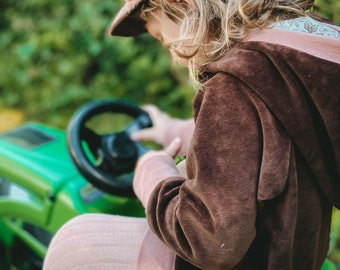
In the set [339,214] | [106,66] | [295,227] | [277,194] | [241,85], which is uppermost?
[241,85]

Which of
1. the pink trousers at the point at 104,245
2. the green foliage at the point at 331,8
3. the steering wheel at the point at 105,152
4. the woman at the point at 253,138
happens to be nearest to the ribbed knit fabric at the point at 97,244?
the pink trousers at the point at 104,245

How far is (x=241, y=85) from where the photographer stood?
1071mm

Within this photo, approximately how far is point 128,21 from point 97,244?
0.55 metres

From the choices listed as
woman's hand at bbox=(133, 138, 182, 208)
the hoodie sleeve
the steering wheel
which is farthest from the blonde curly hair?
the steering wheel

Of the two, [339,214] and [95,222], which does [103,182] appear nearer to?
[95,222]

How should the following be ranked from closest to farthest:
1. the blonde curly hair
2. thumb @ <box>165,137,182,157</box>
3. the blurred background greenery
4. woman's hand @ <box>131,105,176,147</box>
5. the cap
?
the blonde curly hair < the cap < thumb @ <box>165,137,182,157</box> < woman's hand @ <box>131,105,176,147</box> < the blurred background greenery

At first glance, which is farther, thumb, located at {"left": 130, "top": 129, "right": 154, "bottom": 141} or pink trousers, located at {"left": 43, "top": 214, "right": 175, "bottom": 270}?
thumb, located at {"left": 130, "top": 129, "right": 154, "bottom": 141}

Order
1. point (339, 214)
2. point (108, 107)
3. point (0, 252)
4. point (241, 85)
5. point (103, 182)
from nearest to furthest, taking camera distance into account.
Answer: point (241, 85), point (103, 182), point (108, 107), point (0, 252), point (339, 214)

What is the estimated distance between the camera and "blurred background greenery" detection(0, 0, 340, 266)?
3.73 m

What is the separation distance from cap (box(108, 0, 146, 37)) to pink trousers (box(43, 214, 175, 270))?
1.58 ft

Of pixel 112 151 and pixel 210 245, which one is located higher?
pixel 210 245

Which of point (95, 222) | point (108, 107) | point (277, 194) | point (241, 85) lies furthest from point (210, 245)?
point (108, 107)

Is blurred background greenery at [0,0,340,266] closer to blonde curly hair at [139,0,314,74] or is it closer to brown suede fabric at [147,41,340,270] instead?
blonde curly hair at [139,0,314,74]

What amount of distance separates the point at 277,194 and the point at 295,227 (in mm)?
115
